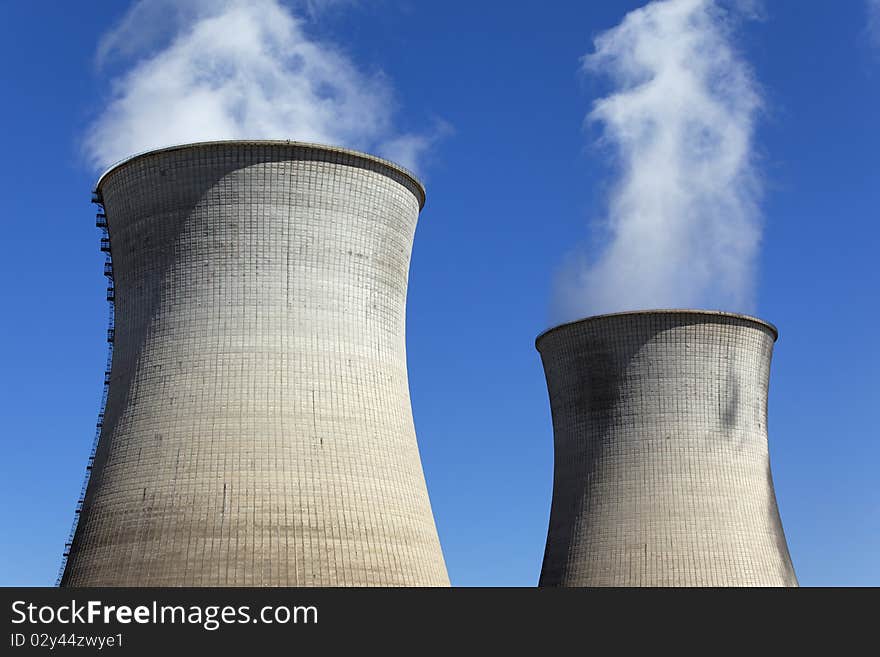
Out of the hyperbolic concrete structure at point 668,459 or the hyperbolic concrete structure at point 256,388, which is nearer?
the hyperbolic concrete structure at point 256,388

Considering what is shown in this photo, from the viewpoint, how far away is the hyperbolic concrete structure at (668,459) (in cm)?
2594

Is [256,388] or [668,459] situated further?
[668,459]

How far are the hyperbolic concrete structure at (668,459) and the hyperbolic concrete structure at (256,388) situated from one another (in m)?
7.08

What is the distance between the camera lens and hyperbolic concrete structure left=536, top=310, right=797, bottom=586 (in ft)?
85.1

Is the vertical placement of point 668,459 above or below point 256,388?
above

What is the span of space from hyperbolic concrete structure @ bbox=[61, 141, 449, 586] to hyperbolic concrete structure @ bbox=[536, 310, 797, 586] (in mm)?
7080

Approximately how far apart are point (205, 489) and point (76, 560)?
103 inches

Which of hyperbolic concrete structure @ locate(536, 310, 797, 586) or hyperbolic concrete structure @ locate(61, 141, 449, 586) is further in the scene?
hyperbolic concrete structure @ locate(536, 310, 797, 586)

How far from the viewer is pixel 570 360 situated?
93.1ft

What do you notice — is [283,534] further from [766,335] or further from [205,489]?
[766,335]

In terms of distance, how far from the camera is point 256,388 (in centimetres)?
1898

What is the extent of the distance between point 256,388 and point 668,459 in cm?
A: 1056

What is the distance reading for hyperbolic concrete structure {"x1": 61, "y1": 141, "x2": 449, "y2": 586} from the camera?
18438 mm
